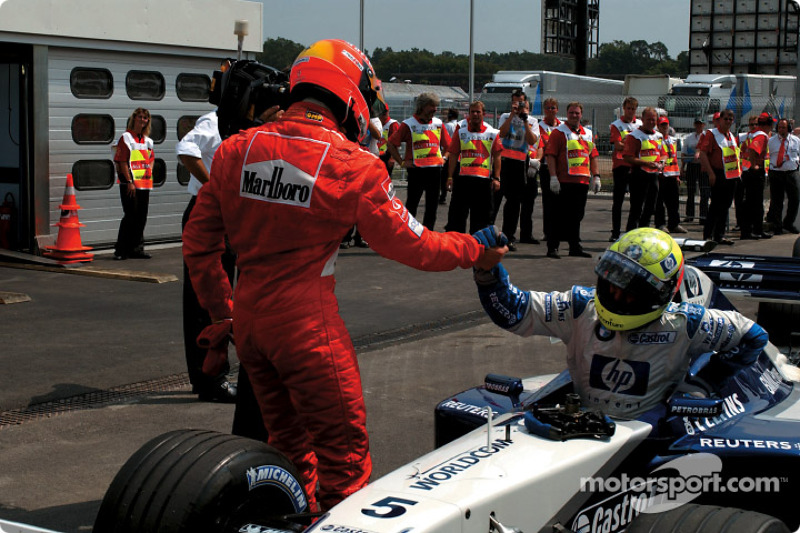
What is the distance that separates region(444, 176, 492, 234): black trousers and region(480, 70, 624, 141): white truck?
1847 centimetres

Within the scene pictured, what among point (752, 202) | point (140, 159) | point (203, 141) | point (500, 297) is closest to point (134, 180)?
point (140, 159)

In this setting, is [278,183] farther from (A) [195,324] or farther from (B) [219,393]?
(B) [219,393]

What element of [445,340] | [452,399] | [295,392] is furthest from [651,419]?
[445,340]

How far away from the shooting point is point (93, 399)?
21.4 ft

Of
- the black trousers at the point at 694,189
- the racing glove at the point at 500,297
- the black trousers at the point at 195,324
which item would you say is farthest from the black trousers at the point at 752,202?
the racing glove at the point at 500,297

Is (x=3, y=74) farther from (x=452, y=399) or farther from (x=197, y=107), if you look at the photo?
(x=452, y=399)

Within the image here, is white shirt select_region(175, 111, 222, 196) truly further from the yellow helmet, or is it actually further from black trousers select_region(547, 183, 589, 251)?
black trousers select_region(547, 183, 589, 251)

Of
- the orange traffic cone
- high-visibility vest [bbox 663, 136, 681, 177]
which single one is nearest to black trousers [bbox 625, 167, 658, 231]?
high-visibility vest [bbox 663, 136, 681, 177]

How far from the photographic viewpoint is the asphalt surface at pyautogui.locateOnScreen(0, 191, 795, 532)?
530 cm

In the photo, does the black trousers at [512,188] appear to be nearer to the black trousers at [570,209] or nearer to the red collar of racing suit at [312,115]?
the black trousers at [570,209]

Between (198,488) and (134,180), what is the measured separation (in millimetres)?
9518

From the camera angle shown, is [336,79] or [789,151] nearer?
[336,79]

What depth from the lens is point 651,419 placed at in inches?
154

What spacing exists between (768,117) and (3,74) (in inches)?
439
